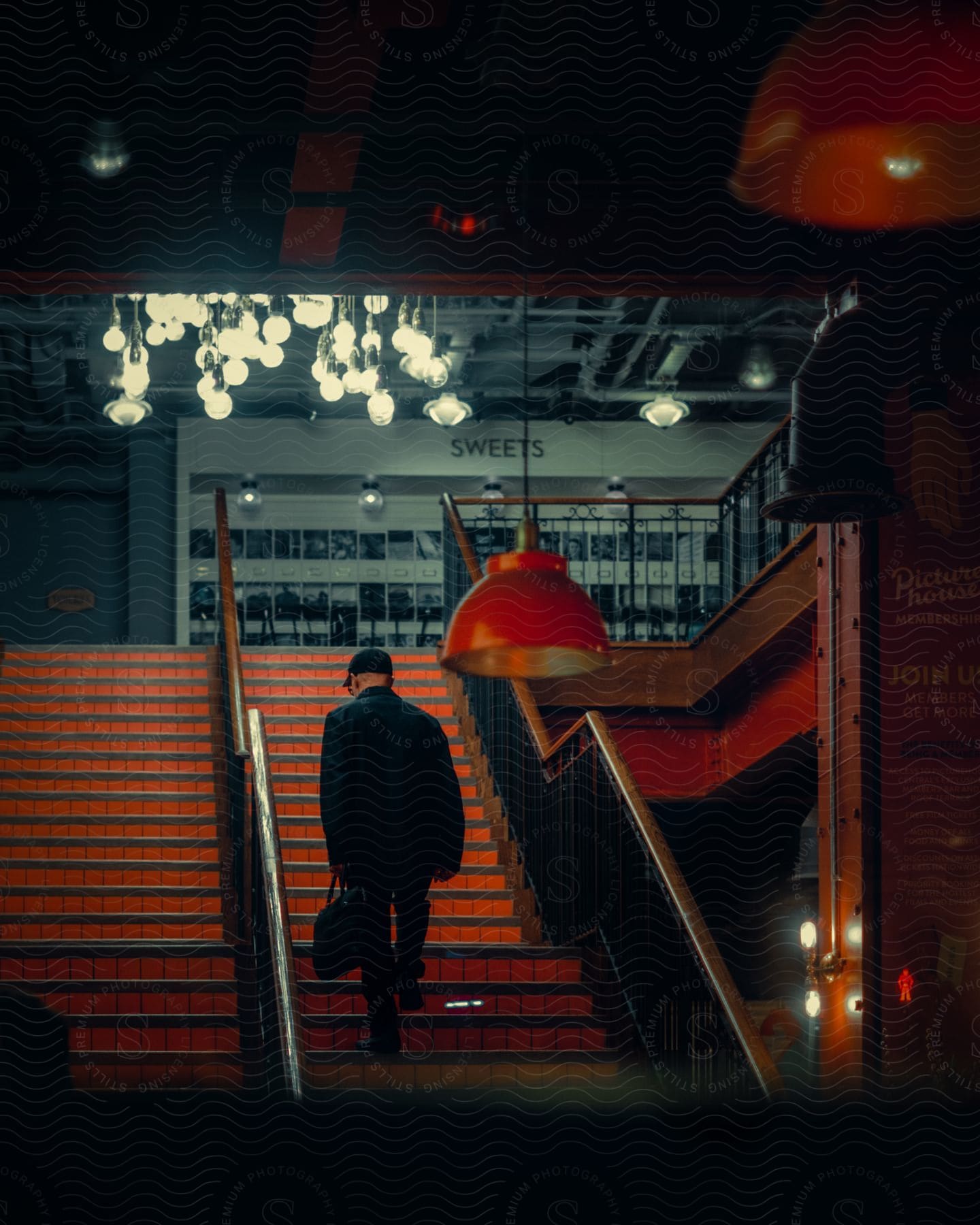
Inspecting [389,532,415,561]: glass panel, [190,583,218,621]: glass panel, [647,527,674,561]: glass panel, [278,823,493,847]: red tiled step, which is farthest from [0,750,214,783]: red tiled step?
[647,527,674,561]: glass panel

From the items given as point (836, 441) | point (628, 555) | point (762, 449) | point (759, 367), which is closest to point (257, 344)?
point (762, 449)

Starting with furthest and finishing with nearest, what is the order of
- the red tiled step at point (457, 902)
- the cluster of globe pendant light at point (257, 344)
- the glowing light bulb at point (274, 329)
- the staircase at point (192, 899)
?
the glowing light bulb at point (274, 329)
the cluster of globe pendant light at point (257, 344)
the red tiled step at point (457, 902)
the staircase at point (192, 899)

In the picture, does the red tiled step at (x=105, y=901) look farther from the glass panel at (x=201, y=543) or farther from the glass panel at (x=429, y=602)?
the glass panel at (x=429, y=602)

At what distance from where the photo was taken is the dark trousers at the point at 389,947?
16.5ft

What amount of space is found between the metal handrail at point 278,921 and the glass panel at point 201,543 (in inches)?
278

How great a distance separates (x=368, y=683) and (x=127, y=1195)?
81.9 inches

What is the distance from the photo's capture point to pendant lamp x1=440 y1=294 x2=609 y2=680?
11.8 ft

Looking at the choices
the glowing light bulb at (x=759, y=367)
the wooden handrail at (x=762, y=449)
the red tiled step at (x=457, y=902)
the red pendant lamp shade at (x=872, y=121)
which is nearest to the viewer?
the red pendant lamp shade at (x=872, y=121)

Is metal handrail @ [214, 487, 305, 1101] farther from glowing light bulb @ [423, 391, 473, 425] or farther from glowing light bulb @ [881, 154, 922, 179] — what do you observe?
glowing light bulb @ [881, 154, 922, 179]

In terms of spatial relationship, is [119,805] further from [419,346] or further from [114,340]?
[419,346]

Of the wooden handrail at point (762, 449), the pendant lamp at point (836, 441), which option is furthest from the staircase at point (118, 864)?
the wooden handrail at point (762, 449)

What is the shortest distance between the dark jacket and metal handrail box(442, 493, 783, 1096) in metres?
0.70

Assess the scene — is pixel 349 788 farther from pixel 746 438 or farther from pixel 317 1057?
pixel 746 438

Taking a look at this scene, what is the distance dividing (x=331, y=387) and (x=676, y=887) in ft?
12.7
